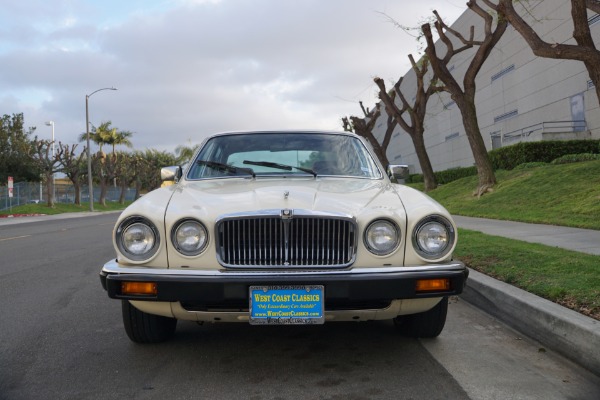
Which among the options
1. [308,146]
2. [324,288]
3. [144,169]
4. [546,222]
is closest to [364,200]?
[324,288]

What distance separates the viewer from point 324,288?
10.3 ft

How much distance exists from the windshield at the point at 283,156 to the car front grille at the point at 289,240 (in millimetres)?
1186

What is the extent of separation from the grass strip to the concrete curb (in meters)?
0.15

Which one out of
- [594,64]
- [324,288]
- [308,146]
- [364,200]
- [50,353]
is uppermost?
[594,64]

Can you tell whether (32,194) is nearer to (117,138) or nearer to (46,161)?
(46,161)

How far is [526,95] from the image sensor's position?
100.0 feet

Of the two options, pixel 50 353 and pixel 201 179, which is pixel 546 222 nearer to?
pixel 201 179

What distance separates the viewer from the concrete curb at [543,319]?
11.2ft

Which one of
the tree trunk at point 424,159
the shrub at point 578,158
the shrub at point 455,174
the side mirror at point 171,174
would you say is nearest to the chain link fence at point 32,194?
the tree trunk at point 424,159

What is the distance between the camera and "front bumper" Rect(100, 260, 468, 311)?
3129 millimetres

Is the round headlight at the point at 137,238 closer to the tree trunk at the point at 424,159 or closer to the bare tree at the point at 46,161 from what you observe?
the tree trunk at the point at 424,159

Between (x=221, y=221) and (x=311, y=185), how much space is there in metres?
0.92

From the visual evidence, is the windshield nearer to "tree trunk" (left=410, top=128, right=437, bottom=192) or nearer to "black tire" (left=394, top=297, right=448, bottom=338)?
"black tire" (left=394, top=297, right=448, bottom=338)

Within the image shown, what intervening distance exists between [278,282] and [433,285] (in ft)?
3.04
